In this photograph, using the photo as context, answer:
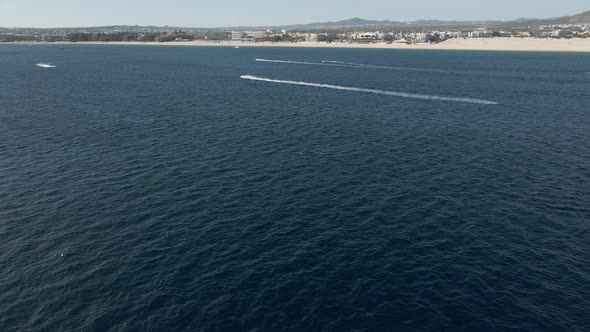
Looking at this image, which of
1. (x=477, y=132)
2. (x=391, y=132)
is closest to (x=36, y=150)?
(x=391, y=132)

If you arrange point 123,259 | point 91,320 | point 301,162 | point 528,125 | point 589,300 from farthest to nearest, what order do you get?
1. point 528,125
2. point 301,162
3. point 123,259
4. point 589,300
5. point 91,320

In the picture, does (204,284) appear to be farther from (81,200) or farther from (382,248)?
(81,200)

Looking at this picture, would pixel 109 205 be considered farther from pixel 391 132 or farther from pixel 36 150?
pixel 391 132

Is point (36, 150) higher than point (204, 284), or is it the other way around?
point (36, 150)

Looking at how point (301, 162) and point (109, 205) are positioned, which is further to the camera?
point (301, 162)

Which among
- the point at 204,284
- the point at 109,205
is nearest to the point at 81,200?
the point at 109,205

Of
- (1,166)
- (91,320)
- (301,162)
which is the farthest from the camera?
(301,162)
